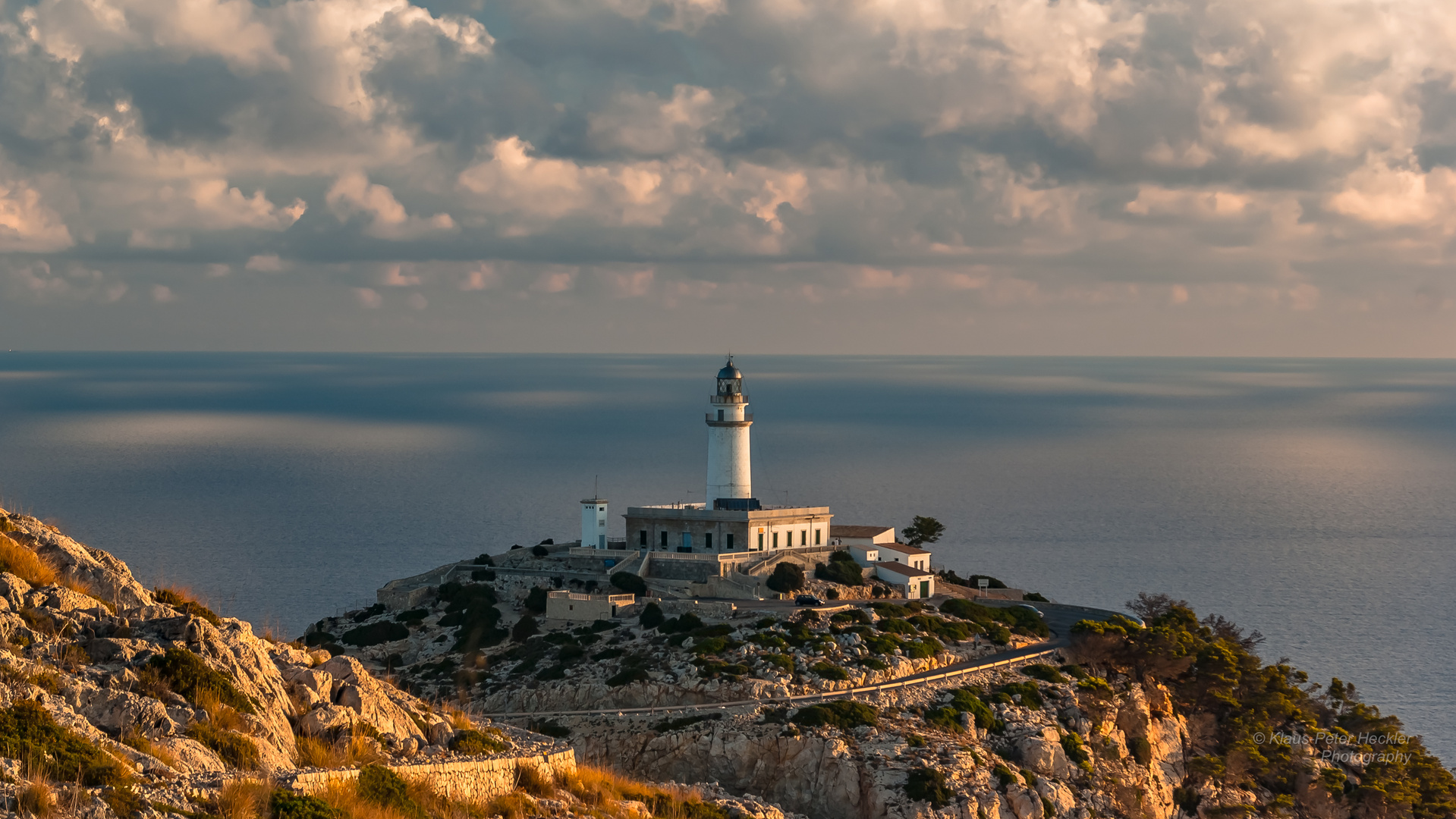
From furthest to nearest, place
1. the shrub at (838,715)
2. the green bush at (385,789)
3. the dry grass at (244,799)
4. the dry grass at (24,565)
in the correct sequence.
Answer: the shrub at (838,715)
the dry grass at (24,565)
the green bush at (385,789)
the dry grass at (244,799)

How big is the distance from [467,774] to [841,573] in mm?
48900

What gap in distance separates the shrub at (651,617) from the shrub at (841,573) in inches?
354

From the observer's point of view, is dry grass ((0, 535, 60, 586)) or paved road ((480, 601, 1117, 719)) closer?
dry grass ((0, 535, 60, 586))

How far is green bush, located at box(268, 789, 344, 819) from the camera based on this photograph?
52.9 ft

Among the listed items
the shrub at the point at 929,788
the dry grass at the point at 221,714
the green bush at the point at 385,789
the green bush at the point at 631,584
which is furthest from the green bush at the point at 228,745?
the green bush at the point at 631,584

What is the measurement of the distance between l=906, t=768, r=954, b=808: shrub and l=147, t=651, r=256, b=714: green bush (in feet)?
88.6

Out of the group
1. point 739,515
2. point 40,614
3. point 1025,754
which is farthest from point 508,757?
point 739,515

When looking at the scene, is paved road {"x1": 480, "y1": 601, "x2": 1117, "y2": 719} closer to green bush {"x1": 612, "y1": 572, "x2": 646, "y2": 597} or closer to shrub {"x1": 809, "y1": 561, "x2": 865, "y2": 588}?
shrub {"x1": 809, "y1": 561, "x2": 865, "y2": 588}

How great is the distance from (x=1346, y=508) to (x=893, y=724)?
376ft

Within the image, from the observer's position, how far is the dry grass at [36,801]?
45.6 feet

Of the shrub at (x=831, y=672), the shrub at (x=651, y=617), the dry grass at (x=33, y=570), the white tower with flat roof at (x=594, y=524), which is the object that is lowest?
the shrub at (x=831, y=672)

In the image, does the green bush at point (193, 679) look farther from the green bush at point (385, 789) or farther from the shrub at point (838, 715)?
the shrub at point (838, 715)

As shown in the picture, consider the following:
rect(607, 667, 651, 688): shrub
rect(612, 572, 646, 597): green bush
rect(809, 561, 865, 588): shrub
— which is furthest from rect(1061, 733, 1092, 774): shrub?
rect(612, 572, 646, 597): green bush

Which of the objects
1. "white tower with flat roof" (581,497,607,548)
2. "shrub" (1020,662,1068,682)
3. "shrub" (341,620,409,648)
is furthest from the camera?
"white tower with flat roof" (581,497,607,548)
